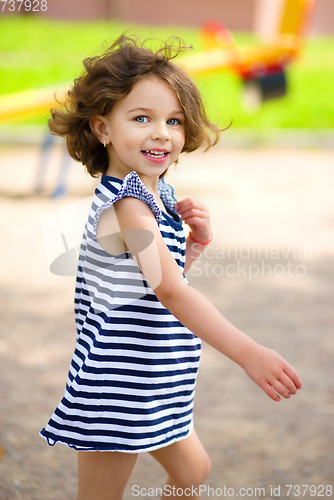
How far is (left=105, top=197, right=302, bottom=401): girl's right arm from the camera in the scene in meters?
0.89

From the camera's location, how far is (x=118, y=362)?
104cm

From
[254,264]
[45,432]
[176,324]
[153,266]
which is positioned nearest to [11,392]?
[45,432]

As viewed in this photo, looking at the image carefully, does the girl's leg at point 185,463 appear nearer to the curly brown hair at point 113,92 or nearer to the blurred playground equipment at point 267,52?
the curly brown hair at point 113,92

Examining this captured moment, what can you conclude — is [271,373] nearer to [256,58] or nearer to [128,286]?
[128,286]

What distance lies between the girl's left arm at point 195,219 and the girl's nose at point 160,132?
24 cm

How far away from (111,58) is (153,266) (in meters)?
0.44

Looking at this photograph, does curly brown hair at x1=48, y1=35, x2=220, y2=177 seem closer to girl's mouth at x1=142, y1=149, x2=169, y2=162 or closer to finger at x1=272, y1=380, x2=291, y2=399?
girl's mouth at x1=142, y1=149, x2=169, y2=162

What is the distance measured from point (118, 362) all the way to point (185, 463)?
12.8 inches

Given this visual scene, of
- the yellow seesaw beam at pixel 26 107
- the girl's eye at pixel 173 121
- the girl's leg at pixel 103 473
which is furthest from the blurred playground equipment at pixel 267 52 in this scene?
the girl's leg at pixel 103 473

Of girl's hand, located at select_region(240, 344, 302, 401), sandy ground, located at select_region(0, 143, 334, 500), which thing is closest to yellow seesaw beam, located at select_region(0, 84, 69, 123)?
sandy ground, located at select_region(0, 143, 334, 500)

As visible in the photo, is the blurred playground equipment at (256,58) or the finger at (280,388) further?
the blurred playground equipment at (256,58)

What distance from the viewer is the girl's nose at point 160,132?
103 cm

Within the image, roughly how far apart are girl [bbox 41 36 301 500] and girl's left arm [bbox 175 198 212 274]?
0.13m

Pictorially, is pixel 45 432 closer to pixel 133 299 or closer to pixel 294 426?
pixel 133 299
